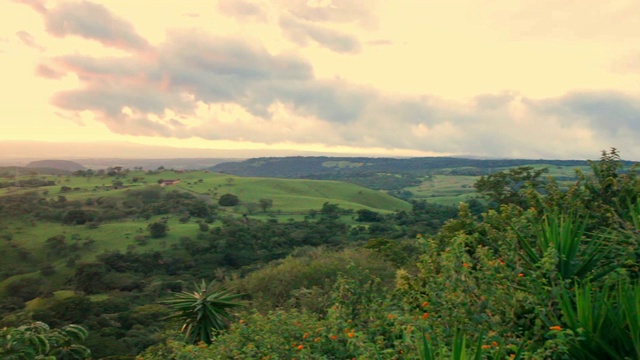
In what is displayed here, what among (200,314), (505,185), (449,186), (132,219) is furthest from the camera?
(449,186)

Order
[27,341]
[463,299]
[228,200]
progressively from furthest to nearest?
[228,200]
[27,341]
[463,299]

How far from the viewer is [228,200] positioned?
309 ft

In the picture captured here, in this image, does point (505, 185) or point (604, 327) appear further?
point (505, 185)

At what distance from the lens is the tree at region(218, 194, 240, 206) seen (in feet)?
307

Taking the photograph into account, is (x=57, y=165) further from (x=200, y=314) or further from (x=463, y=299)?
(x=463, y=299)

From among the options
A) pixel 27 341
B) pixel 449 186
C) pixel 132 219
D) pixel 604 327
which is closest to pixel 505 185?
pixel 604 327

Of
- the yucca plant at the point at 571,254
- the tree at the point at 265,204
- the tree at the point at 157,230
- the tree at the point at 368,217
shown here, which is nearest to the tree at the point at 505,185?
the yucca plant at the point at 571,254

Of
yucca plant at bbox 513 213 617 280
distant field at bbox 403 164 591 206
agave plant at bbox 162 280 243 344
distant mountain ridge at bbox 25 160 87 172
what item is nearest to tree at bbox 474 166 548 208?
agave plant at bbox 162 280 243 344

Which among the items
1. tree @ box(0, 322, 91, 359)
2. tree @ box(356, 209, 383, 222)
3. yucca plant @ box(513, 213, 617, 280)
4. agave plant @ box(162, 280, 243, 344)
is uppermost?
yucca plant @ box(513, 213, 617, 280)

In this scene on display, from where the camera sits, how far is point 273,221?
79438mm

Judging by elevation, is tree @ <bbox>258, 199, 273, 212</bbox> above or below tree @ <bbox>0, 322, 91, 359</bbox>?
below

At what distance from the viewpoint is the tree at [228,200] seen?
93.5 meters

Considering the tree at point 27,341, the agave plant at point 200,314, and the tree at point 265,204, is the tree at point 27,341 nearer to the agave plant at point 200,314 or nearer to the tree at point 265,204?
the agave plant at point 200,314

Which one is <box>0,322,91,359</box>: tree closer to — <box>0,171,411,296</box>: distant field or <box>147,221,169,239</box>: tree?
<box>0,171,411,296</box>: distant field
